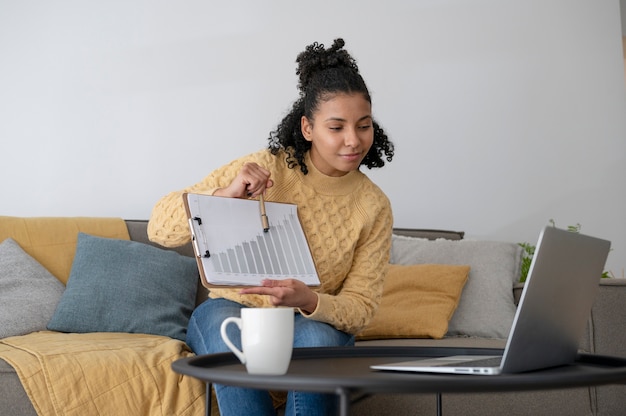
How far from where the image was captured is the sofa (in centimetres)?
190

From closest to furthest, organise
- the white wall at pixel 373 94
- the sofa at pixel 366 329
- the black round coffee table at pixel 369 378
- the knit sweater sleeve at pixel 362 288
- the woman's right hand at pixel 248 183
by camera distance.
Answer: the black round coffee table at pixel 369 378
the woman's right hand at pixel 248 183
the knit sweater sleeve at pixel 362 288
the sofa at pixel 366 329
the white wall at pixel 373 94

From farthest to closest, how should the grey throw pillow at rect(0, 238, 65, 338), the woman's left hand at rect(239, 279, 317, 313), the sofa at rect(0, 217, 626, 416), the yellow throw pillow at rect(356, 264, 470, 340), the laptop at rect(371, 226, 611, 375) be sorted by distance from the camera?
1. the yellow throw pillow at rect(356, 264, 470, 340)
2. the grey throw pillow at rect(0, 238, 65, 338)
3. the sofa at rect(0, 217, 626, 416)
4. the woman's left hand at rect(239, 279, 317, 313)
5. the laptop at rect(371, 226, 611, 375)

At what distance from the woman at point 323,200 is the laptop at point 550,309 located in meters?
0.55

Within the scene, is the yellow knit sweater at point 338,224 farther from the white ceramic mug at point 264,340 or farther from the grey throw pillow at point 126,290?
the white ceramic mug at point 264,340

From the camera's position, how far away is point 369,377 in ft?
3.38

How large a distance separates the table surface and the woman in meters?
0.32

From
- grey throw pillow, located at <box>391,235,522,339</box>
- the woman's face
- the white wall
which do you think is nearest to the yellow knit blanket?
the woman's face

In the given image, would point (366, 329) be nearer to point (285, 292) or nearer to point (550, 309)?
point (285, 292)

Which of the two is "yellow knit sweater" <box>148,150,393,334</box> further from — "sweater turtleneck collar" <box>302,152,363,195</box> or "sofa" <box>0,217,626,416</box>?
"sofa" <box>0,217,626,416</box>

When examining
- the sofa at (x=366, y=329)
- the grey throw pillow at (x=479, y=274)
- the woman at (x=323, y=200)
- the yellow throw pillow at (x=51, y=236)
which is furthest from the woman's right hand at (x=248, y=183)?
the grey throw pillow at (x=479, y=274)

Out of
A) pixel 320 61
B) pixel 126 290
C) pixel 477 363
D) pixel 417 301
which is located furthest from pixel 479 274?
pixel 477 363

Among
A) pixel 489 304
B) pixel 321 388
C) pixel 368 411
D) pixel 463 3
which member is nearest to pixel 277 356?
pixel 321 388

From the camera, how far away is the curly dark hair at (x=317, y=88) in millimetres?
1960

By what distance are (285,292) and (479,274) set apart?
136 cm
